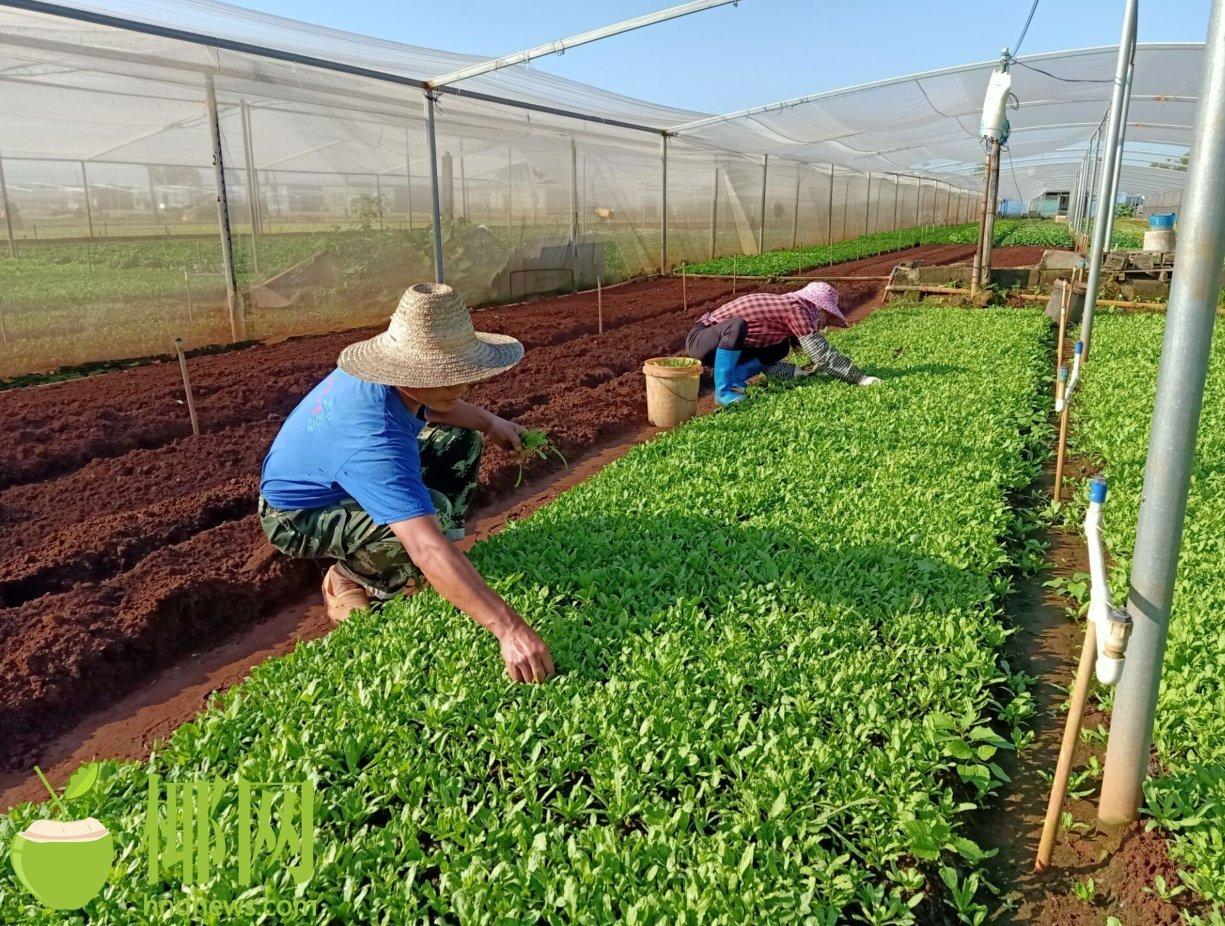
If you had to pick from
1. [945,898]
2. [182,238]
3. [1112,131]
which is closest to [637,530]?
[945,898]

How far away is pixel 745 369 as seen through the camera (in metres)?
7.48

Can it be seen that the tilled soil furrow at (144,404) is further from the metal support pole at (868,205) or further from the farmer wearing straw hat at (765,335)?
the metal support pole at (868,205)

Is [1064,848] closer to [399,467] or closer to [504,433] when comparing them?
[399,467]

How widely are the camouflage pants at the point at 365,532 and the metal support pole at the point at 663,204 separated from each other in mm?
16513

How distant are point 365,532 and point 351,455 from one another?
0.65 meters

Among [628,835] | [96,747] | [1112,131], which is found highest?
[1112,131]

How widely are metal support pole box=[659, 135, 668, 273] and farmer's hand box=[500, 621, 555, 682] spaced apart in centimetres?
1796

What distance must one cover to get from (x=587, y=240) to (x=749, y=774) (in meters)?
16.5

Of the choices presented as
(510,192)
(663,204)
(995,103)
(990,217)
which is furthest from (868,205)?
(995,103)

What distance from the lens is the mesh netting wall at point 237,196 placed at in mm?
8688

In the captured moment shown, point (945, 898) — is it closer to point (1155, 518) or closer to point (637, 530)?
point (1155, 518)

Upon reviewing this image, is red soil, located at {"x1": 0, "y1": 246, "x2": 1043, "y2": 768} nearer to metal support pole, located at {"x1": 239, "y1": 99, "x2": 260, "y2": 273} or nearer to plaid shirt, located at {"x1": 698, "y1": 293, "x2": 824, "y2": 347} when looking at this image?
plaid shirt, located at {"x1": 698, "y1": 293, "x2": 824, "y2": 347}

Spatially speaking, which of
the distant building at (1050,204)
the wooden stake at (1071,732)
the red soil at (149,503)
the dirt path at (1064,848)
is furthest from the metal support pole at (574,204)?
the distant building at (1050,204)

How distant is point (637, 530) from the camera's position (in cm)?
404
